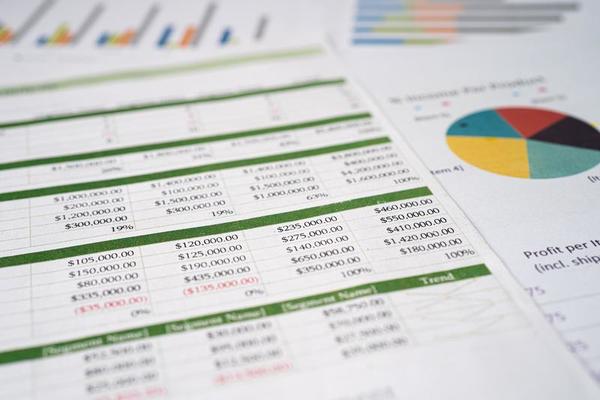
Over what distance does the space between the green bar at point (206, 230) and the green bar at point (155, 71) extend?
11.5 inches

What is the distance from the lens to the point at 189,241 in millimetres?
509

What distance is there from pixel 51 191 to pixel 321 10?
51cm

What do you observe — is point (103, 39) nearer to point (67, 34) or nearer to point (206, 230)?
point (67, 34)

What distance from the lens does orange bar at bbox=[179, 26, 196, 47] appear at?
0.82m

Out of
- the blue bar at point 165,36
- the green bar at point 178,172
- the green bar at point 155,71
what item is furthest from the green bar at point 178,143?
the blue bar at point 165,36

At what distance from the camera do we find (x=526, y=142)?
2.01 feet

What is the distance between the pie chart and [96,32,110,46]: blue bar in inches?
19.3

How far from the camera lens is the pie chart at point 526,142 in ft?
1.90

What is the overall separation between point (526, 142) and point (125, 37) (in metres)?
0.55

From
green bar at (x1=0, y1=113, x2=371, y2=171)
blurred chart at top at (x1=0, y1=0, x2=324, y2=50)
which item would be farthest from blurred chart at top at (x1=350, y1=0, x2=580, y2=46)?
green bar at (x1=0, y1=113, x2=371, y2=171)

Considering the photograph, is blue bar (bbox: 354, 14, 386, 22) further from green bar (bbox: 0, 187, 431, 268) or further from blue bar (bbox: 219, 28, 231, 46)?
green bar (bbox: 0, 187, 431, 268)

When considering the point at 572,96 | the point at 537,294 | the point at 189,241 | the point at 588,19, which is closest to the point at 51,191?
the point at 189,241

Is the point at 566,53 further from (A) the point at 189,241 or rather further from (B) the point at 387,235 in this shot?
(A) the point at 189,241

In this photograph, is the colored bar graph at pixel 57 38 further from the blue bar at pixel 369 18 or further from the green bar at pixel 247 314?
the green bar at pixel 247 314
